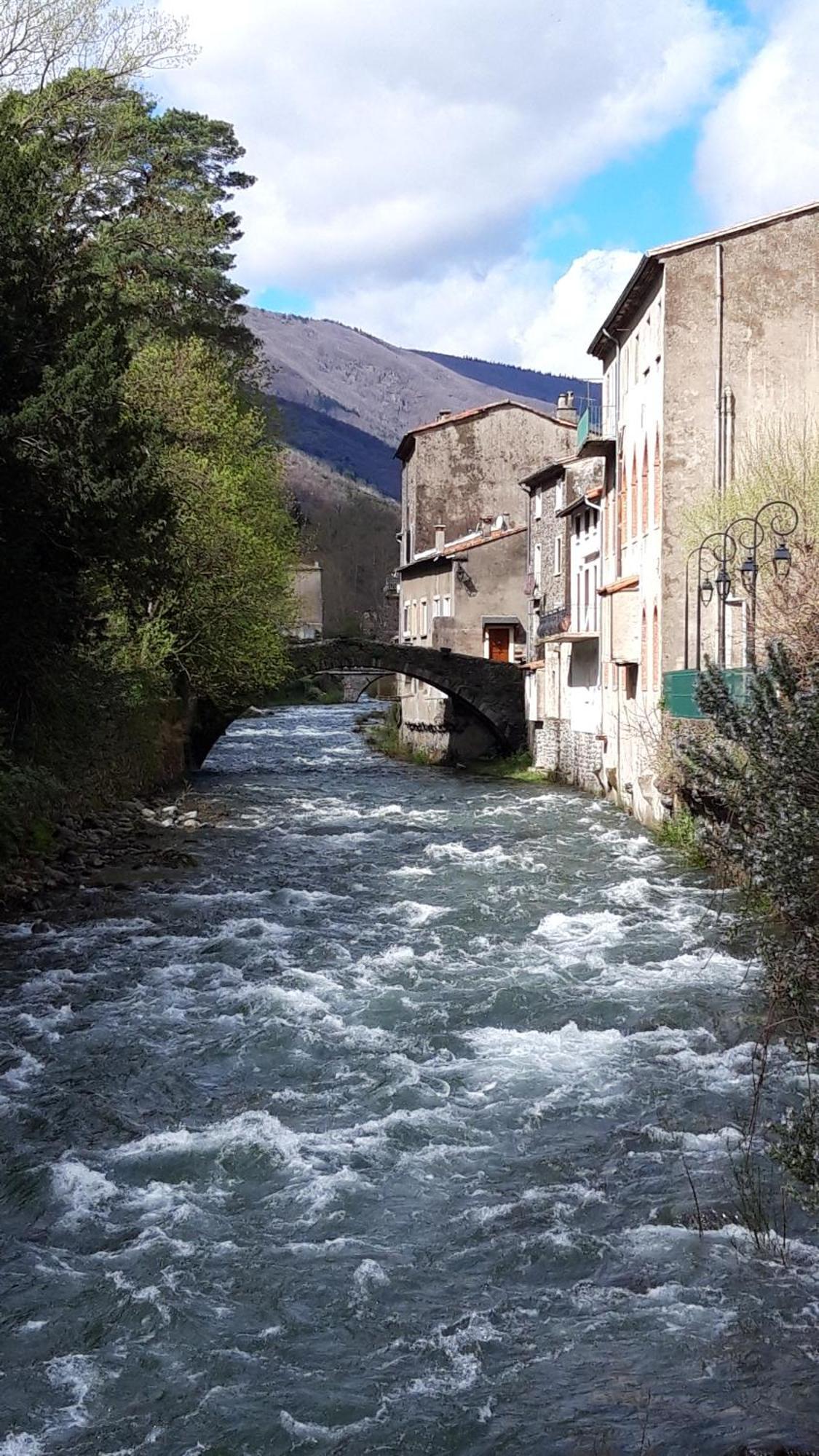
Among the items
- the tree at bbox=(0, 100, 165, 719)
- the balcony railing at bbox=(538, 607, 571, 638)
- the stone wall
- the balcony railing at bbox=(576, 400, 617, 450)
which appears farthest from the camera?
the balcony railing at bbox=(538, 607, 571, 638)

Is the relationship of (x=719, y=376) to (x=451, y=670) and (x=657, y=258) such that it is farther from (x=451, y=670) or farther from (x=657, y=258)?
(x=451, y=670)

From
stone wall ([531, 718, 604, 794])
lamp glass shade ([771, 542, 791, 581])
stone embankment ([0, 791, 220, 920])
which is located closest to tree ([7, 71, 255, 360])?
stone embankment ([0, 791, 220, 920])

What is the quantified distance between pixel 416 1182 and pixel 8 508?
1055 centimetres

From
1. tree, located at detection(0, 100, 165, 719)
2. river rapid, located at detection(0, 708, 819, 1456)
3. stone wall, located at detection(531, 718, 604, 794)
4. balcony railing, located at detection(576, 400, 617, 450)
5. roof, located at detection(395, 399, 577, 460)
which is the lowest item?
river rapid, located at detection(0, 708, 819, 1456)

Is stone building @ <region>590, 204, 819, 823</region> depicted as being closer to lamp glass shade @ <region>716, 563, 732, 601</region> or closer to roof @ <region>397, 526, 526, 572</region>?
lamp glass shade @ <region>716, 563, 732, 601</region>

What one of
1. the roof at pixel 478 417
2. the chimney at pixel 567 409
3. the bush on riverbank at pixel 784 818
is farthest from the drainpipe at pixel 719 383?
the chimney at pixel 567 409

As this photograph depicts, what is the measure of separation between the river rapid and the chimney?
3636cm

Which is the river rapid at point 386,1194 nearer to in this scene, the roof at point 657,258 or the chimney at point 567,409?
the roof at point 657,258

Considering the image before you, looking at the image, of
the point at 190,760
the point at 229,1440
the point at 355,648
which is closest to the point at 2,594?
the point at 229,1440

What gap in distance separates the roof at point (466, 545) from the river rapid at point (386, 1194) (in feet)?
92.5

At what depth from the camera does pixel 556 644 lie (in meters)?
36.2

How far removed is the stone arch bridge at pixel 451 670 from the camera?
40344 mm

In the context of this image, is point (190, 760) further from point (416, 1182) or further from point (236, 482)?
point (416, 1182)

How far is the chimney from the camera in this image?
51438mm
